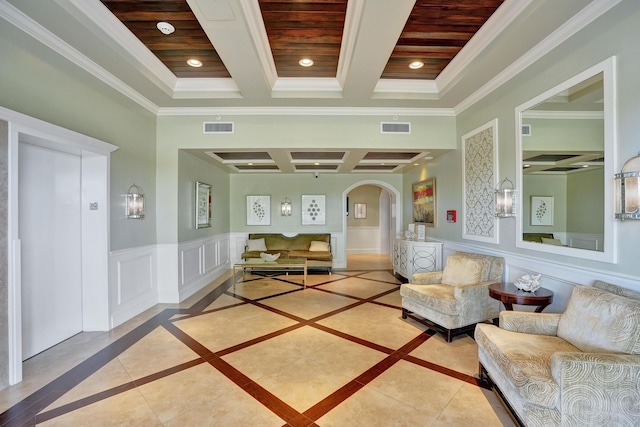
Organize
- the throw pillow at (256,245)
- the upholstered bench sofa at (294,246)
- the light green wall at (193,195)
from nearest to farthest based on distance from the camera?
the light green wall at (193,195)
the upholstered bench sofa at (294,246)
the throw pillow at (256,245)

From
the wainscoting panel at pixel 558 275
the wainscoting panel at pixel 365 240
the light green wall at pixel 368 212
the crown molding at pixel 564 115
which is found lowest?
the wainscoting panel at pixel 365 240

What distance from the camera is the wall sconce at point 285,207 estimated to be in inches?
291

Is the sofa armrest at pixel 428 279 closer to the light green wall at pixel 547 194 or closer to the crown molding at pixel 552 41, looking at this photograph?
the light green wall at pixel 547 194

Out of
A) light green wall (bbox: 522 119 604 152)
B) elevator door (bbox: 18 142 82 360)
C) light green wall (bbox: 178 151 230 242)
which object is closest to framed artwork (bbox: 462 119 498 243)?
light green wall (bbox: 522 119 604 152)

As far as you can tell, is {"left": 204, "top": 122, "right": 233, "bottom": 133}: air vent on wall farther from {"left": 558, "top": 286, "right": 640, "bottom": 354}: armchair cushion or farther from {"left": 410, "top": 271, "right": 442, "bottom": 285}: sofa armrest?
{"left": 558, "top": 286, "right": 640, "bottom": 354}: armchair cushion

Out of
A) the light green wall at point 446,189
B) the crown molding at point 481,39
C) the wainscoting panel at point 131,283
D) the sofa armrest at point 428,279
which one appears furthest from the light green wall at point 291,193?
the crown molding at point 481,39

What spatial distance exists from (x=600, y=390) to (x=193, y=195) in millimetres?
5400

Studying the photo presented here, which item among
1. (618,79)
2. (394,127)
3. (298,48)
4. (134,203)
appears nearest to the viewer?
(618,79)

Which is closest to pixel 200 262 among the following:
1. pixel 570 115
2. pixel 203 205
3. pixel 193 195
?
pixel 203 205

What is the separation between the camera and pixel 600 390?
148cm

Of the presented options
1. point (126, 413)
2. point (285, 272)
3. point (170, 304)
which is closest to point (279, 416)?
point (126, 413)

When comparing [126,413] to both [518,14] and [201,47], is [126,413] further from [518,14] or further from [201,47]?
[518,14]

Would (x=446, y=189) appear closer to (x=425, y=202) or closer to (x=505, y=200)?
Result: (x=425, y=202)

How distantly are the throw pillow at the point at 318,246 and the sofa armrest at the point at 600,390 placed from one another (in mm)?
5585
